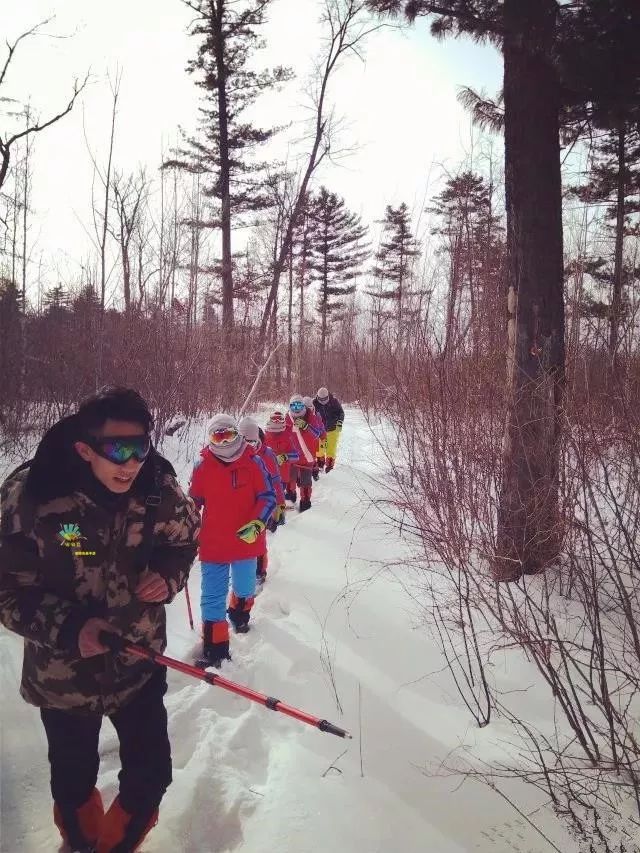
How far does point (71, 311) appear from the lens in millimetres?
9391

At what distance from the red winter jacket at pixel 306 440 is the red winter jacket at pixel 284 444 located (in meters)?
0.06

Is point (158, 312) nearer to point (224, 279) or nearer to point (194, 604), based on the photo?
point (224, 279)

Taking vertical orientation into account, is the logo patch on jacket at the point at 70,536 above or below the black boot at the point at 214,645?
above

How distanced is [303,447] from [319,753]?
482 cm

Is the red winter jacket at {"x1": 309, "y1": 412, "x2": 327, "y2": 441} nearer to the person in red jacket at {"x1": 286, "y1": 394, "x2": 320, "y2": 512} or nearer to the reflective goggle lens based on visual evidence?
the person in red jacket at {"x1": 286, "y1": 394, "x2": 320, "y2": 512}

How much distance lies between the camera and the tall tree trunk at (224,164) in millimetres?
12484

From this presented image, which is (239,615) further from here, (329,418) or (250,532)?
(329,418)

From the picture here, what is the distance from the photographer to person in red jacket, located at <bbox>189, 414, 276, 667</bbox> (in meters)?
3.18

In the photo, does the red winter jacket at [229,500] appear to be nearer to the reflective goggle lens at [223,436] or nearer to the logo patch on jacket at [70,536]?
the reflective goggle lens at [223,436]

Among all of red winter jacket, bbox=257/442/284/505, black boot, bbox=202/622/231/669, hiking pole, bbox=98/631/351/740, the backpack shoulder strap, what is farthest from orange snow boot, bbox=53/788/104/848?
red winter jacket, bbox=257/442/284/505

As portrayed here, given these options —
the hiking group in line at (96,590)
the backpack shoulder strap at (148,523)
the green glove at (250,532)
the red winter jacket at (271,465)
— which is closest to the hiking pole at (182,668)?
the hiking group in line at (96,590)

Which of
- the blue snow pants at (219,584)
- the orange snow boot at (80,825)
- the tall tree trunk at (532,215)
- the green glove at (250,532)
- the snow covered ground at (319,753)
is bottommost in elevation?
the snow covered ground at (319,753)

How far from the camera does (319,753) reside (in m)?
2.22

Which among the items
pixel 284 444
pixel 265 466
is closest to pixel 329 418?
pixel 284 444
